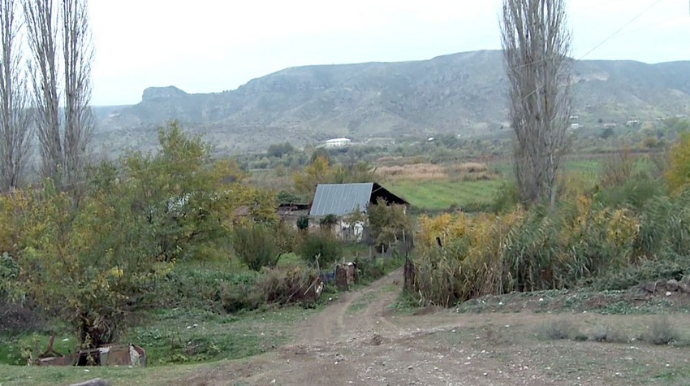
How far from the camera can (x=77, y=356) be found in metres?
12.9

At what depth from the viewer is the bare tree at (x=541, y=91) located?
2755 centimetres

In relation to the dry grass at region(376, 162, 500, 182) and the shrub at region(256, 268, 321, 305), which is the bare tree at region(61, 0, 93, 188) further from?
the dry grass at region(376, 162, 500, 182)

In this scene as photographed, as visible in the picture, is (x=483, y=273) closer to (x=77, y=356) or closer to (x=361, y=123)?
(x=77, y=356)

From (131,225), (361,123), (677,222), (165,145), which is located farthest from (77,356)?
(361,123)

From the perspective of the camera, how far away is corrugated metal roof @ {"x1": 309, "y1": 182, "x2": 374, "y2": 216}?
4250 cm

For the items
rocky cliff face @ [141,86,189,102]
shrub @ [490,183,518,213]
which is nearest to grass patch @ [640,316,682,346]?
shrub @ [490,183,518,213]

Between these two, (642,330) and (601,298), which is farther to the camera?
(601,298)

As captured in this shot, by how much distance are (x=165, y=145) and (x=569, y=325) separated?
802 inches

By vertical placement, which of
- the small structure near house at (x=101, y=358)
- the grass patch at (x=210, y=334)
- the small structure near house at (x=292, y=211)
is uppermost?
the small structure near house at (x=101, y=358)

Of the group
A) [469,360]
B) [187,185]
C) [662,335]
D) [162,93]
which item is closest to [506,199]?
[187,185]

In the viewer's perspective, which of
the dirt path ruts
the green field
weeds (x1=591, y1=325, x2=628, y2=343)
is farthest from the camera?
the green field

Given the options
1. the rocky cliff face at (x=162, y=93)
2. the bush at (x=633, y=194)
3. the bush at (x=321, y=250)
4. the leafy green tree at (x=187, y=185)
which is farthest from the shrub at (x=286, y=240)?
the rocky cliff face at (x=162, y=93)

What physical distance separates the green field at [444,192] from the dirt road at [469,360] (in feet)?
120

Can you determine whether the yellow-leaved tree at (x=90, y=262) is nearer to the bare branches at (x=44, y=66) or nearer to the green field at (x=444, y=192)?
the bare branches at (x=44, y=66)
